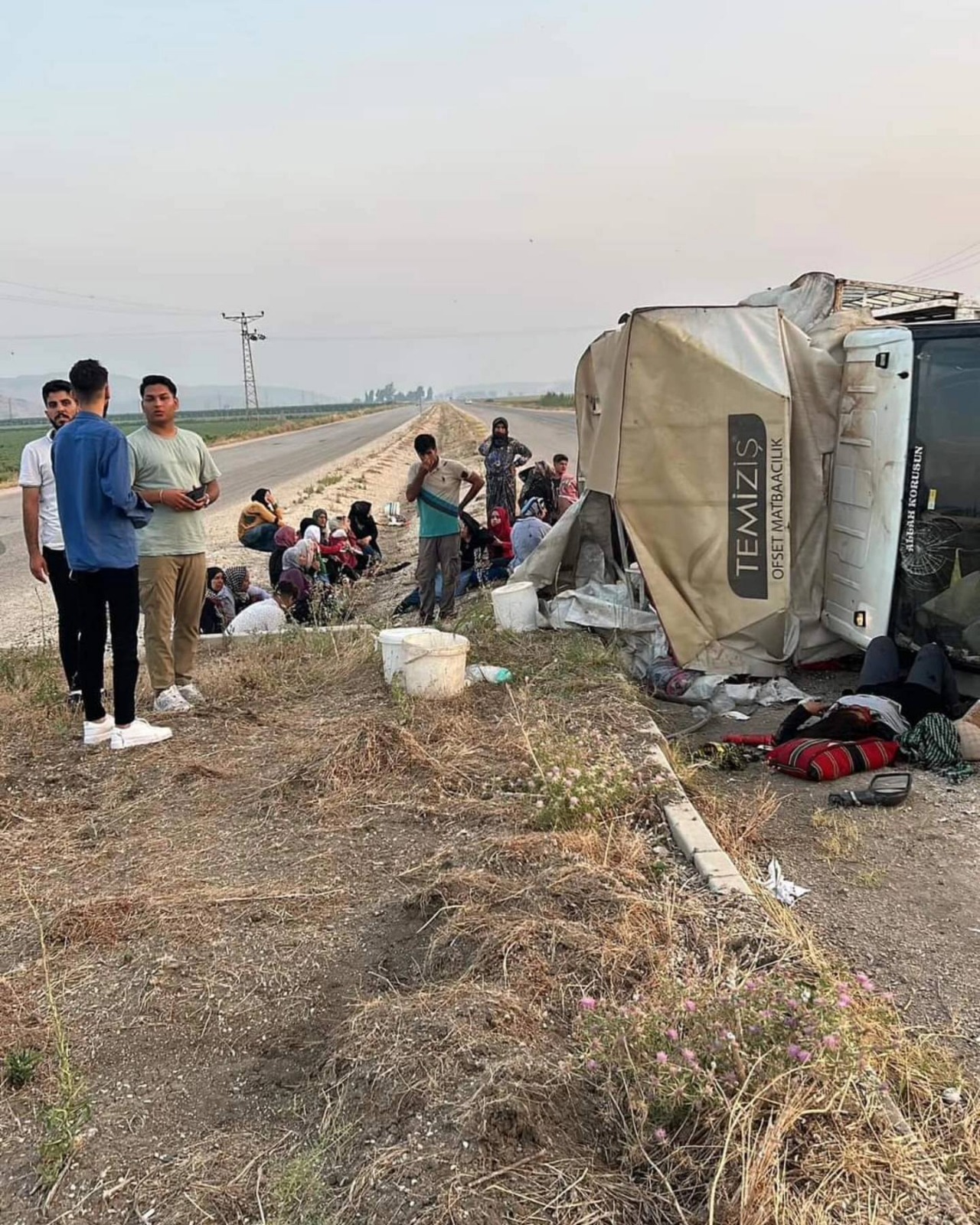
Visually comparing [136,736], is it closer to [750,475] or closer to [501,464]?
[750,475]

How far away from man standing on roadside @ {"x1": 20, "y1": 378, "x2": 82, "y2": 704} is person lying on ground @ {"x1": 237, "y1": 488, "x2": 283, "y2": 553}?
150 inches

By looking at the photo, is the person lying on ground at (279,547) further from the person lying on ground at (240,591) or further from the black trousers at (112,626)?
the black trousers at (112,626)

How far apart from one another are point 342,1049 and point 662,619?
435 cm

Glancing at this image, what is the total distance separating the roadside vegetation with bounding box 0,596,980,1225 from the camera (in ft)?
6.77

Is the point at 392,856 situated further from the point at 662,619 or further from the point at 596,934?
the point at 662,619

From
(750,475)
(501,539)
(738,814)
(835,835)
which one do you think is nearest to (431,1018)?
(738,814)

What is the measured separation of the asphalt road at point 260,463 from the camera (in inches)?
593

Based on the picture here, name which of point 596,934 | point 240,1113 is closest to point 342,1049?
point 240,1113

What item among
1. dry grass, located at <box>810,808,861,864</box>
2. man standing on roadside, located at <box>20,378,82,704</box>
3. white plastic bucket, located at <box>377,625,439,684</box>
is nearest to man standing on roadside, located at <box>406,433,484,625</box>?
white plastic bucket, located at <box>377,625,439,684</box>

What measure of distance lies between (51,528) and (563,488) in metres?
6.40

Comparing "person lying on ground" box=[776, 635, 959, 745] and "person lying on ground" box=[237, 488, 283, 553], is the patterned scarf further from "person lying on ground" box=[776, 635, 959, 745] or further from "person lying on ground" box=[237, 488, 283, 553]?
"person lying on ground" box=[237, 488, 283, 553]

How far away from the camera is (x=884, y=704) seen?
5223mm

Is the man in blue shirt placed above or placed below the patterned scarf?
above

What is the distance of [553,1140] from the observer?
215 cm
